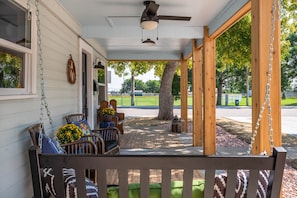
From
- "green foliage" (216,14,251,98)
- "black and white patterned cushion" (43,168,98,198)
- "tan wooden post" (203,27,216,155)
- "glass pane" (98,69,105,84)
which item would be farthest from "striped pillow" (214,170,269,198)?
"glass pane" (98,69,105,84)

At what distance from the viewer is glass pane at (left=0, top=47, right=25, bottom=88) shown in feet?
7.67

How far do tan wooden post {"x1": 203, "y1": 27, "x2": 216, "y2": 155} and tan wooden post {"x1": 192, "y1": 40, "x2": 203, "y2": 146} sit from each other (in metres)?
0.91

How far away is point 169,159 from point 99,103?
22.9ft

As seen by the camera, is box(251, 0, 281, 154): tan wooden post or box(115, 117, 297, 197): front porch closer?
box(251, 0, 281, 154): tan wooden post

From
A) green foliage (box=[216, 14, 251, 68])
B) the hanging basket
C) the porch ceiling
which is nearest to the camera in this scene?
the porch ceiling

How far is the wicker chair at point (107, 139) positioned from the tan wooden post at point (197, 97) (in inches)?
93.0

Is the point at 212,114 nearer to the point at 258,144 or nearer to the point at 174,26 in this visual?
the point at 174,26

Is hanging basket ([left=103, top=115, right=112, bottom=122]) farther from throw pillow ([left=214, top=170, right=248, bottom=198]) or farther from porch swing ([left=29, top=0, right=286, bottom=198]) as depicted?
throw pillow ([left=214, top=170, right=248, bottom=198])

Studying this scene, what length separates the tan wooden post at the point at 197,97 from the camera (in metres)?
6.22

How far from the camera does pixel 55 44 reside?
377cm

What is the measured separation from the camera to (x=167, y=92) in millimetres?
11672

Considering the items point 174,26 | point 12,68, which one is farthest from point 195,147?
point 12,68

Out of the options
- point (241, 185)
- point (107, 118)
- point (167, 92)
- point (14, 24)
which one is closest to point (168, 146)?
point (107, 118)

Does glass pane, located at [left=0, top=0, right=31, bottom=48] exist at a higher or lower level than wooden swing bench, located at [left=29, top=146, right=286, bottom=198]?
higher
